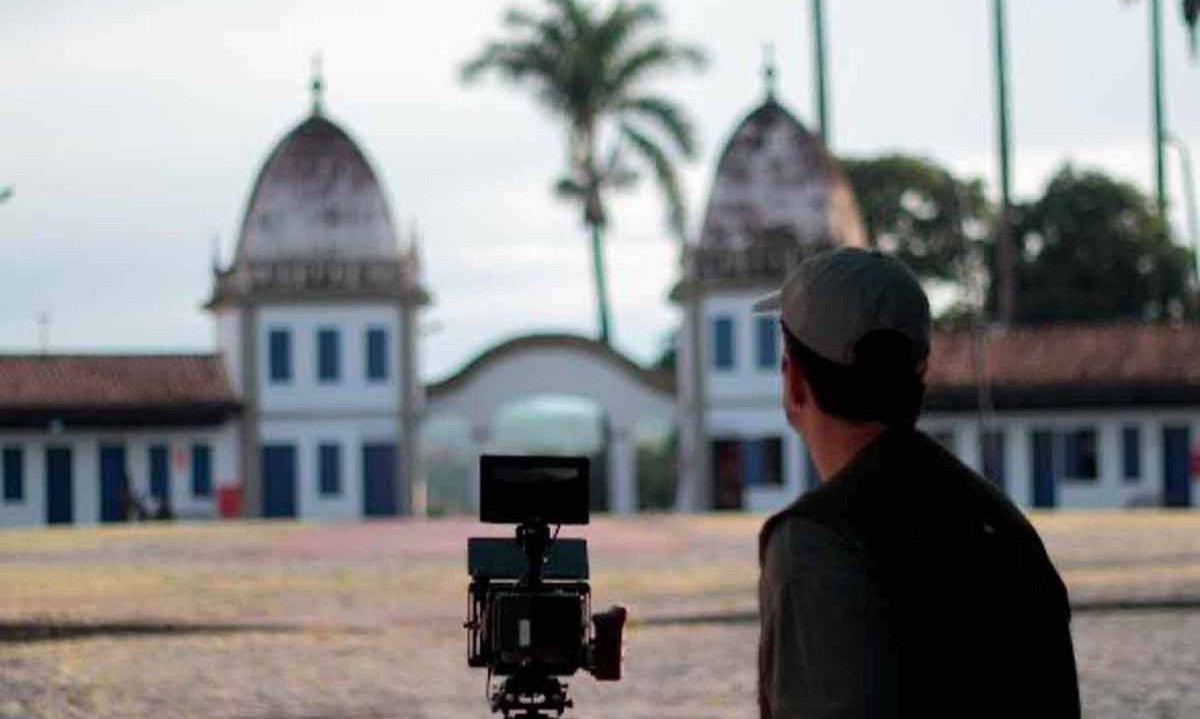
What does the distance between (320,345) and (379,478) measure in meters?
3.02

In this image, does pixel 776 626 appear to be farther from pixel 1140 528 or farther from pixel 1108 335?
pixel 1108 335

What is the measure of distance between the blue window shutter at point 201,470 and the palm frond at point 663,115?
12.7 meters

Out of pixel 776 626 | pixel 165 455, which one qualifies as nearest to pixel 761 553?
pixel 776 626

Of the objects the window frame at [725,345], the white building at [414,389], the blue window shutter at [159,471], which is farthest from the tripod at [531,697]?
the window frame at [725,345]

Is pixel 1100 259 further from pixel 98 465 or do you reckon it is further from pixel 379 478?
pixel 98 465

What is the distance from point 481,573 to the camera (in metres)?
4.27

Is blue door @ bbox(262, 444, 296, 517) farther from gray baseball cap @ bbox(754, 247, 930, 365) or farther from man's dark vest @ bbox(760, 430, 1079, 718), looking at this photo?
man's dark vest @ bbox(760, 430, 1079, 718)

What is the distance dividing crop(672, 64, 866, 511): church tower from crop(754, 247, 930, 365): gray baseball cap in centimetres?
6234

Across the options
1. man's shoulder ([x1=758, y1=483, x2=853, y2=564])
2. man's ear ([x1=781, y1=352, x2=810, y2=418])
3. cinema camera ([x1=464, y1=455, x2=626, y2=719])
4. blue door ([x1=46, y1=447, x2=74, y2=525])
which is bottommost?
blue door ([x1=46, y1=447, x2=74, y2=525])

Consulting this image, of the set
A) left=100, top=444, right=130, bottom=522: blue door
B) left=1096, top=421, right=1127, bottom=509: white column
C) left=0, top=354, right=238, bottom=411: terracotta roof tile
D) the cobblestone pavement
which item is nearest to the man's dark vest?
the cobblestone pavement

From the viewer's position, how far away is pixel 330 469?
6569 cm

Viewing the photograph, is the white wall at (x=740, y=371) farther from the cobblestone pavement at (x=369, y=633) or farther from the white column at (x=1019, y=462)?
the cobblestone pavement at (x=369, y=633)

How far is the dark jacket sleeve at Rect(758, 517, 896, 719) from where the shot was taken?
332 centimetres

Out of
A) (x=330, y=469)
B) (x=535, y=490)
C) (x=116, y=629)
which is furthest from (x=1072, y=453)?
(x=535, y=490)
